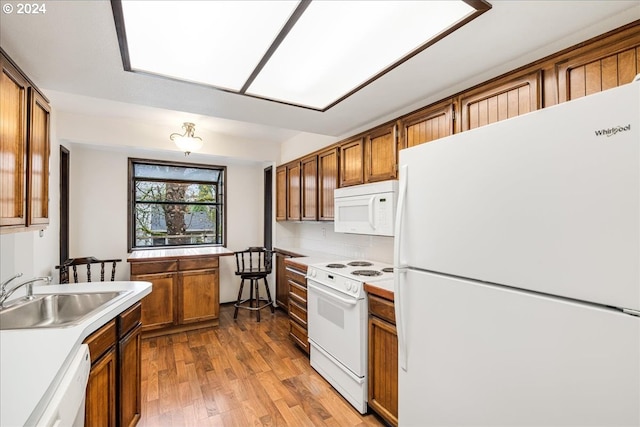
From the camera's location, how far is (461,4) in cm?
121

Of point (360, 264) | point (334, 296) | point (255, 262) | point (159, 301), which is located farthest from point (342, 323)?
point (255, 262)

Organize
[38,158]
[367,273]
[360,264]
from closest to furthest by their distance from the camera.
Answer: [38,158] < [367,273] < [360,264]

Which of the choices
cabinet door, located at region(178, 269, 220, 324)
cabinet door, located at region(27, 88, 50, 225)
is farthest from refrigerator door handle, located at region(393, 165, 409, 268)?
cabinet door, located at region(178, 269, 220, 324)

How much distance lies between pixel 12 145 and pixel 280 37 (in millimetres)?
1448

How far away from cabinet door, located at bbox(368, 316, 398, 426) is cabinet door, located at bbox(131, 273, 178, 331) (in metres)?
2.59

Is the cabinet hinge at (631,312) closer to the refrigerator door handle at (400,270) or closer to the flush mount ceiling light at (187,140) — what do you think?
the refrigerator door handle at (400,270)

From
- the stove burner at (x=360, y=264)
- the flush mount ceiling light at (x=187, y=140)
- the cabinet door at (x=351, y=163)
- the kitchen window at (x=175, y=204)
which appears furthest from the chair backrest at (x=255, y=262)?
the cabinet door at (x=351, y=163)

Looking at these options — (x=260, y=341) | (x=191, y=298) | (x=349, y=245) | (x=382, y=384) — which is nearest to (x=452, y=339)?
(x=382, y=384)

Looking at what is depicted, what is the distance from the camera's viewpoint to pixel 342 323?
2.26 m

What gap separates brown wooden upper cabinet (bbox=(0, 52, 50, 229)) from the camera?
1369 millimetres

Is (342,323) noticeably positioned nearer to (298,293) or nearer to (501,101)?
(298,293)

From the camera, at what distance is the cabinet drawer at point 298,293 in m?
2.93

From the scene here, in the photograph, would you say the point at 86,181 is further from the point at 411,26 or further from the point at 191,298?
the point at 411,26

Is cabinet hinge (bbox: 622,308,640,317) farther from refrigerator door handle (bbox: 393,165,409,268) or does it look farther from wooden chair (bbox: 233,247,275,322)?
wooden chair (bbox: 233,247,275,322)
